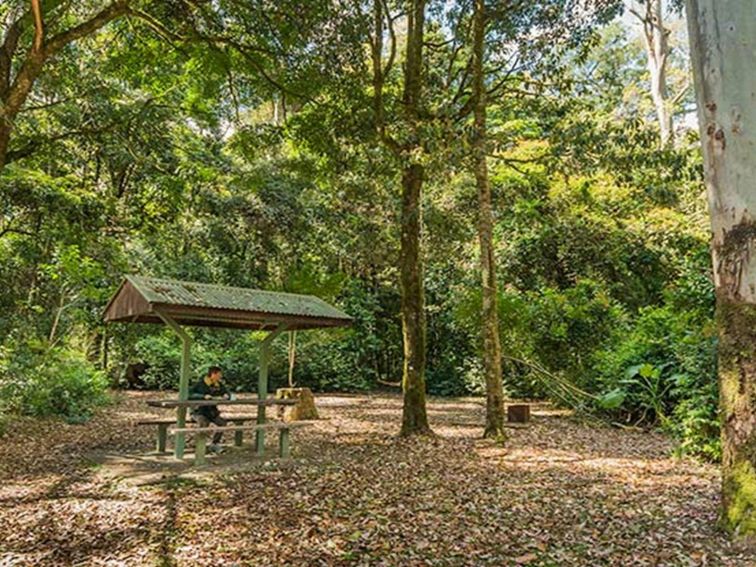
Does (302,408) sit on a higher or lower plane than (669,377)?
lower

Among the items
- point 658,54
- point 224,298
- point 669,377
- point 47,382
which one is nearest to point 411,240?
point 224,298

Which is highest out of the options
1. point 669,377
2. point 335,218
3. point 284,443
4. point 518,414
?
point 335,218

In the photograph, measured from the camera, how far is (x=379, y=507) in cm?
546

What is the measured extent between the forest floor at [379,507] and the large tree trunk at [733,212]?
596 mm

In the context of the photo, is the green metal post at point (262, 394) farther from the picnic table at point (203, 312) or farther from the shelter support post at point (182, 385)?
the shelter support post at point (182, 385)

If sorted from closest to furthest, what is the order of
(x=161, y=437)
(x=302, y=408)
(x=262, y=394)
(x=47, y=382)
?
(x=161, y=437)
(x=262, y=394)
(x=47, y=382)
(x=302, y=408)

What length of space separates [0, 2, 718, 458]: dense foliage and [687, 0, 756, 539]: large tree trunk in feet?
11.8

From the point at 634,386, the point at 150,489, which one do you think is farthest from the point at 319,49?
the point at 634,386

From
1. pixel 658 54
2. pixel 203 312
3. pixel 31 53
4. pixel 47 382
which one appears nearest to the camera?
pixel 31 53

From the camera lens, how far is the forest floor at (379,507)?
4.21 metres

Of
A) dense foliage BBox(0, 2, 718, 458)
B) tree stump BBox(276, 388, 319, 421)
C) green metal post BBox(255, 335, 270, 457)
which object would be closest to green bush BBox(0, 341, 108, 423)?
dense foliage BBox(0, 2, 718, 458)

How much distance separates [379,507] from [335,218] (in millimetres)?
13875

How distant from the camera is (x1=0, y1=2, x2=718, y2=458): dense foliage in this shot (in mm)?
9586

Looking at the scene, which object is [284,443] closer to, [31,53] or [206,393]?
[206,393]
